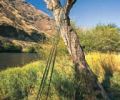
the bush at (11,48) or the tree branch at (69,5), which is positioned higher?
the tree branch at (69,5)

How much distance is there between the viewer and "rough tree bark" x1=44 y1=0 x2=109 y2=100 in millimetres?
8117

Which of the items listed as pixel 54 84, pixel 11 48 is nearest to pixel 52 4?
pixel 54 84

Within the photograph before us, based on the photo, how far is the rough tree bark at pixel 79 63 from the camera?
812 cm

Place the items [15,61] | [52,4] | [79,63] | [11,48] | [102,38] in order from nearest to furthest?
1. [79,63]
2. [52,4]
3. [102,38]
4. [15,61]
5. [11,48]

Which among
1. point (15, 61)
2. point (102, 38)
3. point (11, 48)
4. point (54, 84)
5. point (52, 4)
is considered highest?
point (52, 4)

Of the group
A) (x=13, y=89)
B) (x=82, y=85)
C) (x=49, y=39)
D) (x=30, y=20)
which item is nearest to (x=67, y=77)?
(x=82, y=85)

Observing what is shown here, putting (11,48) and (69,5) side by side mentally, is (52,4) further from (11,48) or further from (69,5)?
(11,48)

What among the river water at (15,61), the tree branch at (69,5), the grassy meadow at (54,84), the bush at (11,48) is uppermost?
the tree branch at (69,5)

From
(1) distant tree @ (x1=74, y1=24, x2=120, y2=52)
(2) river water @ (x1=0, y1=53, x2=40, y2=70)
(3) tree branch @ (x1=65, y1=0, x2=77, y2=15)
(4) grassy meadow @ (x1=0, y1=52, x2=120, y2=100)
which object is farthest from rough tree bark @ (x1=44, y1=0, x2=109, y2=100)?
(1) distant tree @ (x1=74, y1=24, x2=120, y2=52)

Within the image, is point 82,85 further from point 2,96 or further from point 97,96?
point 2,96

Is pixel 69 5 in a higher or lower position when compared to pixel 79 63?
higher

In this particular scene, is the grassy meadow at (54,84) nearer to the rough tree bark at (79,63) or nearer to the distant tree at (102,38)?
the rough tree bark at (79,63)

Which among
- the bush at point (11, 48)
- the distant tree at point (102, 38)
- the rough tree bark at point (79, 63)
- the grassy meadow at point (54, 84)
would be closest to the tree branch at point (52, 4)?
the rough tree bark at point (79, 63)

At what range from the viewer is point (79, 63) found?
27.0 feet
